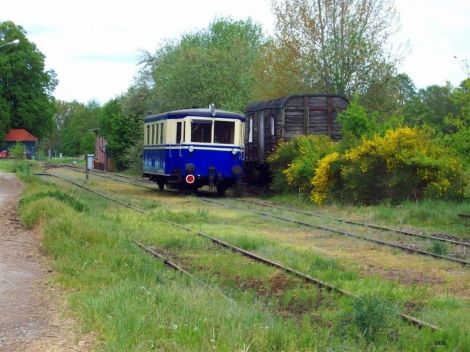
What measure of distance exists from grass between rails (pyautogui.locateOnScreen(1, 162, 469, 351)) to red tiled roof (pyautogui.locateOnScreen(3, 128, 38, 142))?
71.7 m

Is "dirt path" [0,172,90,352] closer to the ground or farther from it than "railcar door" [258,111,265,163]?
closer to the ground

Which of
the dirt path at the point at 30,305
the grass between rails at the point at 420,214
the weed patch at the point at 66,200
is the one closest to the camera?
the dirt path at the point at 30,305

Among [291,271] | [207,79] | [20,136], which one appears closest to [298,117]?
[291,271]

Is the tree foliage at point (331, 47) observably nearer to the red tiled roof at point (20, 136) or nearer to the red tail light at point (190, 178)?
the red tail light at point (190, 178)

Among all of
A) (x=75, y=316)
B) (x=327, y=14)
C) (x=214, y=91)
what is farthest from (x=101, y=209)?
(x=214, y=91)

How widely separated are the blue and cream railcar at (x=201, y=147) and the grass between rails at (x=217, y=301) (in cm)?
1170

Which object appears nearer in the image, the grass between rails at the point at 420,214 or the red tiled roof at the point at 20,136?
the grass between rails at the point at 420,214

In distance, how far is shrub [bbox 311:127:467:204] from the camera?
2009 centimetres

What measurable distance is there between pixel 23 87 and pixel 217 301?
74.5m

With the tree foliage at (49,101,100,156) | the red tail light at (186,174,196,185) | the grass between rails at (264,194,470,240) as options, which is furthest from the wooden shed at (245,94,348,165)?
the tree foliage at (49,101,100,156)

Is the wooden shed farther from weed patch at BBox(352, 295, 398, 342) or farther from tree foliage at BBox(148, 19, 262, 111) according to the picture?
weed patch at BBox(352, 295, 398, 342)

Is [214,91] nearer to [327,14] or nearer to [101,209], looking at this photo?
[327,14]

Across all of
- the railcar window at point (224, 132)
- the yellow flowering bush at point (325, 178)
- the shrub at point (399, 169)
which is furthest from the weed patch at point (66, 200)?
the shrub at point (399, 169)

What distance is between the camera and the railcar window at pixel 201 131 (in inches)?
1053
